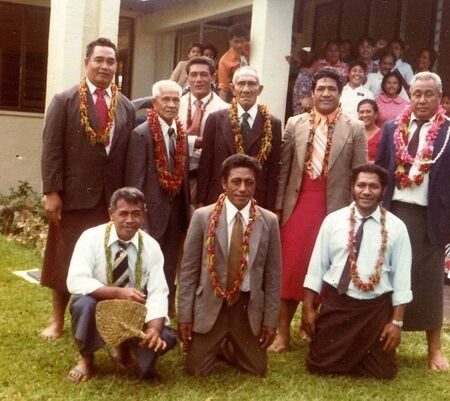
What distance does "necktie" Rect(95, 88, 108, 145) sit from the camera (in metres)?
5.15

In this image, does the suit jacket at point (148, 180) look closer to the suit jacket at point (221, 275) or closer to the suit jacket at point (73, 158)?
the suit jacket at point (73, 158)

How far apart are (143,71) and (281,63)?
5.44 metres

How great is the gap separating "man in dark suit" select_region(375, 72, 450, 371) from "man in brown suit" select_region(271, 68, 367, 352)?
1.05 ft

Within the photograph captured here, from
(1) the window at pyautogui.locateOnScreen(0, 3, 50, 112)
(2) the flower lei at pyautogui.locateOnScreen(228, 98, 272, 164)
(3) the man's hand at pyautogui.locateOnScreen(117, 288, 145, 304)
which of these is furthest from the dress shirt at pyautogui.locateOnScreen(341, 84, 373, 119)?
(1) the window at pyautogui.locateOnScreen(0, 3, 50, 112)

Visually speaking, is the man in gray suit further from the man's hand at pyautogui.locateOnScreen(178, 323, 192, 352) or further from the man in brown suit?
the man in brown suit

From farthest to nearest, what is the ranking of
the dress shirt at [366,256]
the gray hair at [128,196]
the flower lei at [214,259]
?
1. the dress shirt at [366,256]
2. the flower lei at [214,259]
3. the gray hair at [128,196]

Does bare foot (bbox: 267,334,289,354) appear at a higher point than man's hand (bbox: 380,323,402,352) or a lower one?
lower

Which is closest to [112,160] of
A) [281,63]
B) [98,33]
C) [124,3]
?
[281,63]

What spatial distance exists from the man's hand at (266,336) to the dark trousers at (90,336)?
648 mm

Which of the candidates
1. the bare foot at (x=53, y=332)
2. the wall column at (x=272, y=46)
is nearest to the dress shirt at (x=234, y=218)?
the bare foot at (x=53, y=332)

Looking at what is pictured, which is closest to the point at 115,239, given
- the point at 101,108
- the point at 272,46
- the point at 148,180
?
the point at 148,180

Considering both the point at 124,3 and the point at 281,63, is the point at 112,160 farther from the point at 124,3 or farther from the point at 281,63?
the point at 124,3

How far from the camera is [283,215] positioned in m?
5.51

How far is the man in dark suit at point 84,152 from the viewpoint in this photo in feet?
16.7
